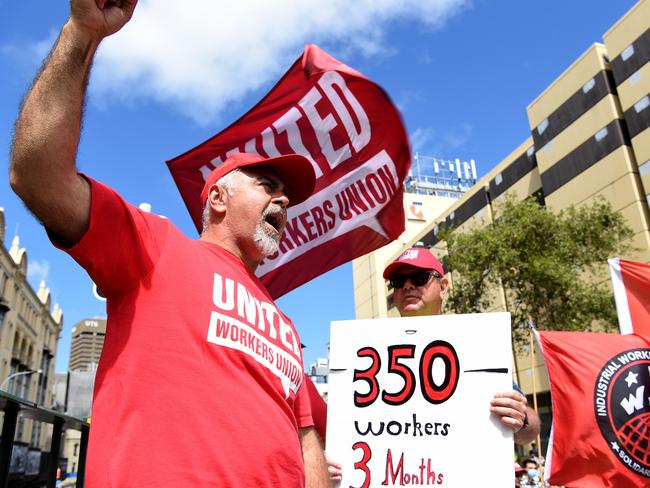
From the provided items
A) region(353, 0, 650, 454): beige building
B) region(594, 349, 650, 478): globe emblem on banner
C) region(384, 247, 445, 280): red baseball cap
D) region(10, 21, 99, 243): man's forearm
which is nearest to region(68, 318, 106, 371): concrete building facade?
region(353, 0, 650, 454): beige building

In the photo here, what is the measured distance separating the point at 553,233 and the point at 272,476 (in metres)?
17.4

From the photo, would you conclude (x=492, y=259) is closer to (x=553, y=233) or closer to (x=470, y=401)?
(x=553, y=233)

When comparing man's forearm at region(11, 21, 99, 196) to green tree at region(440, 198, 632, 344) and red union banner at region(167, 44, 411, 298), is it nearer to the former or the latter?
red union banner at region(167, 44, 411, 298)

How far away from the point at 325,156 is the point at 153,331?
11.2 ft

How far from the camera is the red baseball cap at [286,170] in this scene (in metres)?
2.18

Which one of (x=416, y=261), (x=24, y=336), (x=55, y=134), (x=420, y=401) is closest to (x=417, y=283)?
(x=416, y=261)

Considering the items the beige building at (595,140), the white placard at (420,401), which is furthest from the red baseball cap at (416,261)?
the beige building at (595,140)

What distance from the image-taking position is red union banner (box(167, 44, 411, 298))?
459 cm

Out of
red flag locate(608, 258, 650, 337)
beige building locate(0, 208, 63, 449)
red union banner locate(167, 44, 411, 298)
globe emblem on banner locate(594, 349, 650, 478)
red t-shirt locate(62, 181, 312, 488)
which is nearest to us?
red t-shirt locate(62, 181, 312, 488)

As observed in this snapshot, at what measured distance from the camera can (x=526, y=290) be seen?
17.7 m

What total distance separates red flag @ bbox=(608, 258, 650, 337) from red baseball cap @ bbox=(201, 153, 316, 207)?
4.63 metres

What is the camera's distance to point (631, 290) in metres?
5.86

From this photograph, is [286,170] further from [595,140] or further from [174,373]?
[595,140]

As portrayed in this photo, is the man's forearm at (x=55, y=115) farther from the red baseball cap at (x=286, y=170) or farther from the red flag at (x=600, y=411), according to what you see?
the red flag at (x=600, y=411)
